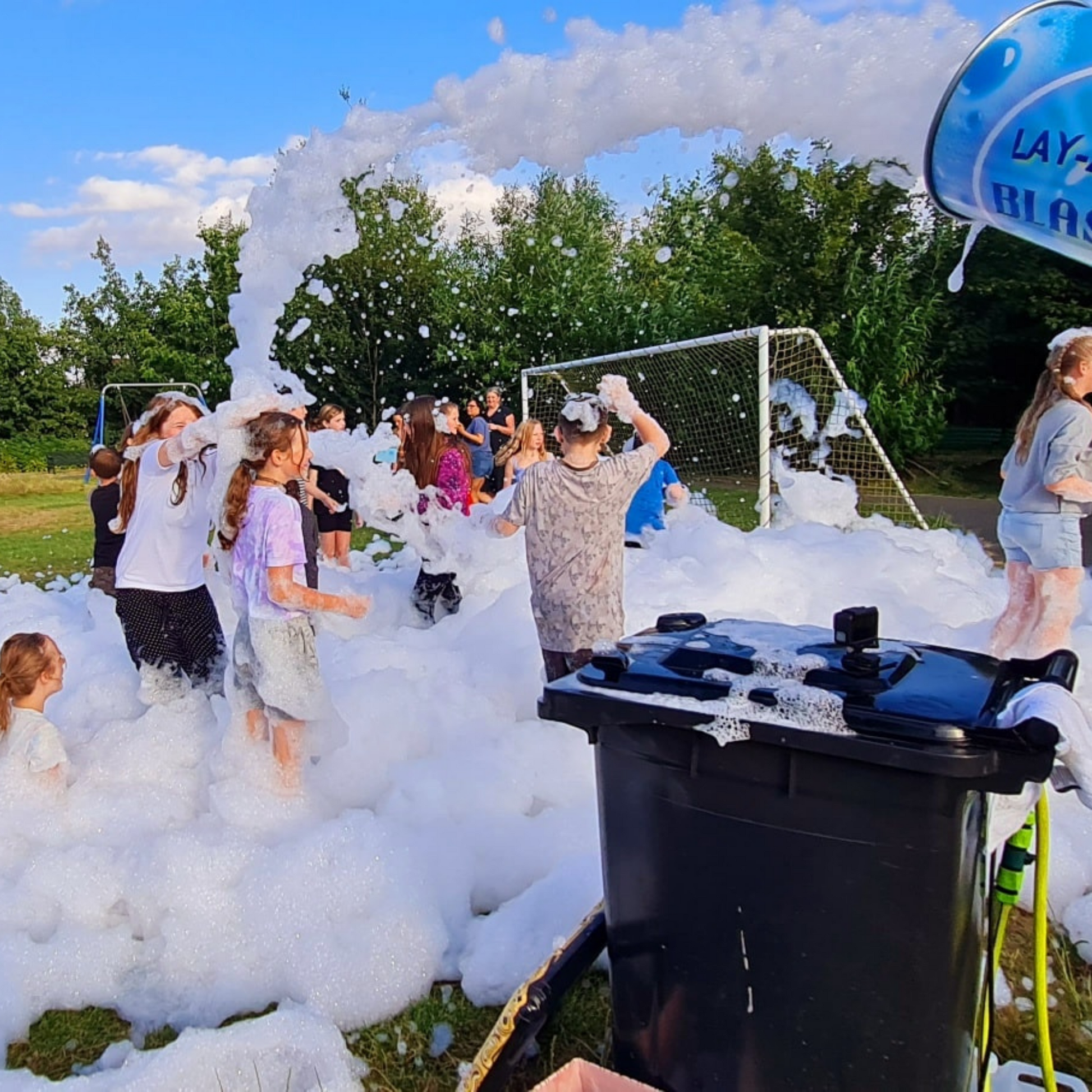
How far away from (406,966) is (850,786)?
5.48ft

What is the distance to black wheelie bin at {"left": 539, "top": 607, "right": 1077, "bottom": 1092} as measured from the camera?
170cm

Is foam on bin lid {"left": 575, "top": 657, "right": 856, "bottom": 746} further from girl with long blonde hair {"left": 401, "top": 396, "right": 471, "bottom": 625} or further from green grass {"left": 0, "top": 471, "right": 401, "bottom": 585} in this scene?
green grass {"left": 0, "top": 471, "right": 401, "bottom": 585}

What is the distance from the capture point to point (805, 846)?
70.1 inches

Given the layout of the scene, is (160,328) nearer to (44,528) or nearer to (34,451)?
(34,451)

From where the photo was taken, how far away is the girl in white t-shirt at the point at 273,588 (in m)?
3.25

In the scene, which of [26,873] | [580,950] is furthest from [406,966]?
[26,873]

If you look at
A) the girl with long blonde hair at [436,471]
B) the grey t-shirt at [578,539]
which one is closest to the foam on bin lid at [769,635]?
the grey t-shirt at [578,539]

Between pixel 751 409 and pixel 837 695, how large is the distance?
10580 mm

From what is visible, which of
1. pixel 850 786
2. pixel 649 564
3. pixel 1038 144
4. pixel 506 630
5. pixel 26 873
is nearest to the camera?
pixel 850 786

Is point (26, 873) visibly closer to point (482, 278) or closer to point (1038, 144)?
point (1038, 144)

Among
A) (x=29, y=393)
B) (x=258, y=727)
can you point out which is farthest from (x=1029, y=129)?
(x=29, y=393)

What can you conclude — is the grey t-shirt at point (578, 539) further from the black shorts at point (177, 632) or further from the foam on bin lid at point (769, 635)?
the black shorts at point (177, 632)

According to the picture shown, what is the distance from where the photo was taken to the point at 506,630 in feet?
17.7

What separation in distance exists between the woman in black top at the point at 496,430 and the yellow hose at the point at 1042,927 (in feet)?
31.5
